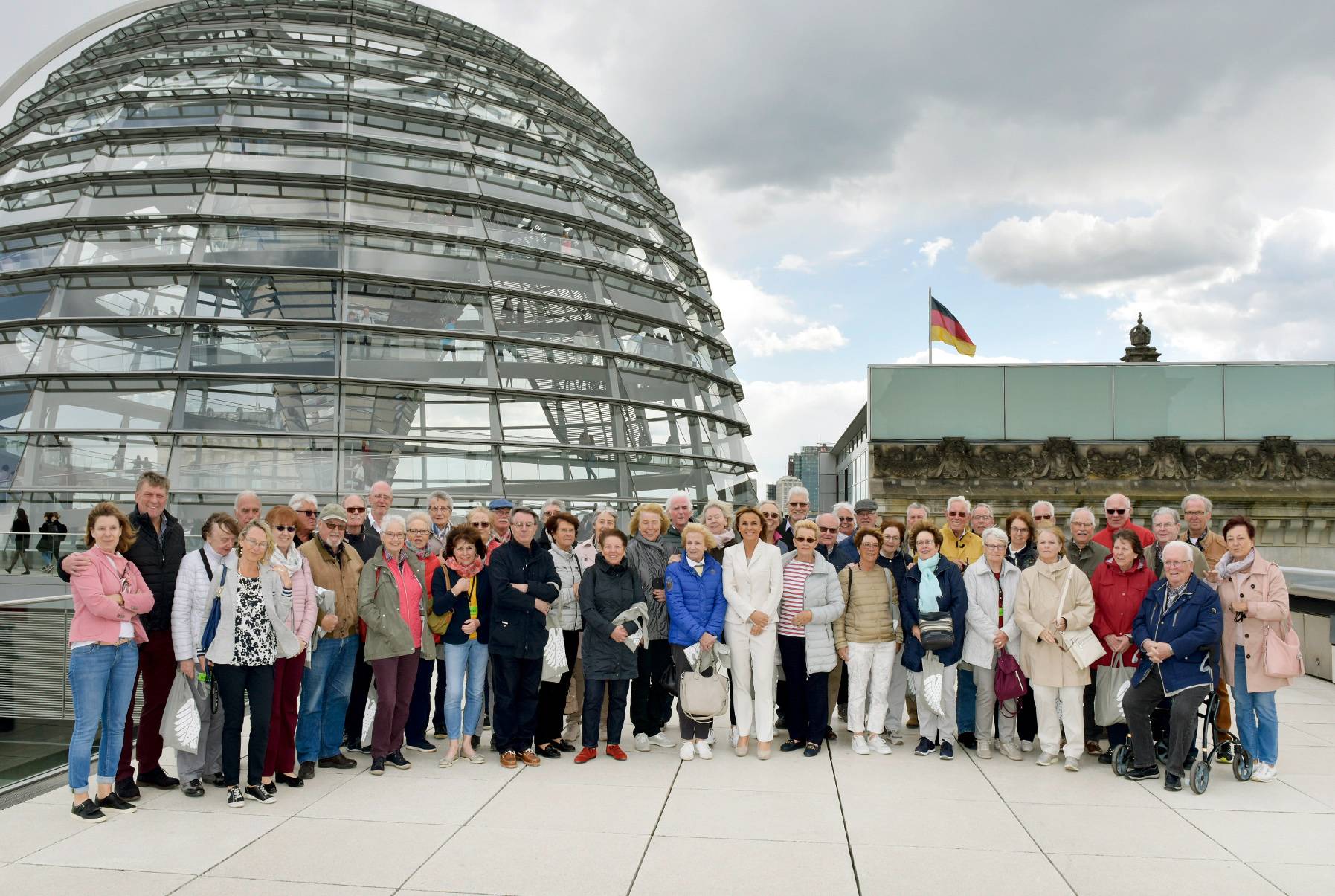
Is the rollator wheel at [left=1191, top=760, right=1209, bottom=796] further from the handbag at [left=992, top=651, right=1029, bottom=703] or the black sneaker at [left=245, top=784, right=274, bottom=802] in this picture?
the black sneaker at [left=245, top=784, right=274, bottom=802]

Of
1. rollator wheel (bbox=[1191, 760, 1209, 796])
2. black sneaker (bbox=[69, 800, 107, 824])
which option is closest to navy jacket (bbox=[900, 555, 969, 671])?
rollator wheel (bbox=[1191, 760, 1209, 796])

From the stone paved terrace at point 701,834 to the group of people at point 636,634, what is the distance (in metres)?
0.38

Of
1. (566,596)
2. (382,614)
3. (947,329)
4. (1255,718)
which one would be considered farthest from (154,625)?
(947,329)

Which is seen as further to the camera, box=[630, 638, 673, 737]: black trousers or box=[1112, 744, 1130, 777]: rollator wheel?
box=[630, 638, 673, 737]: black trousers

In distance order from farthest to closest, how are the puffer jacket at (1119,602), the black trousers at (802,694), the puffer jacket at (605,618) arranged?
the black trousers at (802,694), the puffer jacket at (605,618), the puffer jacket at (1119,602)

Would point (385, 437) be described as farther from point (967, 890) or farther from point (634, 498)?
point (967, 890)

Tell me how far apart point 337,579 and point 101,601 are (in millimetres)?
1592

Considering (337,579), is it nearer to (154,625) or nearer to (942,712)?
(154,625)

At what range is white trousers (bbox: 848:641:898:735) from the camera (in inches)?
287

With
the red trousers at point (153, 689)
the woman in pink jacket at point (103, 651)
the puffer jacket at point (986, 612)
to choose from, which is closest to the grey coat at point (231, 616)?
the woman in pink jacket at point (103, 651)

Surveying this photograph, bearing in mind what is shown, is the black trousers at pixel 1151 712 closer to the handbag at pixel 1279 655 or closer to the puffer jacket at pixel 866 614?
the handbag at pixel 1279 655

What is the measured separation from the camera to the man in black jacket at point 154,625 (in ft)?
18.9

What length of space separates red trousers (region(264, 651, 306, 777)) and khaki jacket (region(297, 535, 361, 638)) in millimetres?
392

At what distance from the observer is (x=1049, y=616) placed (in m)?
6.93
